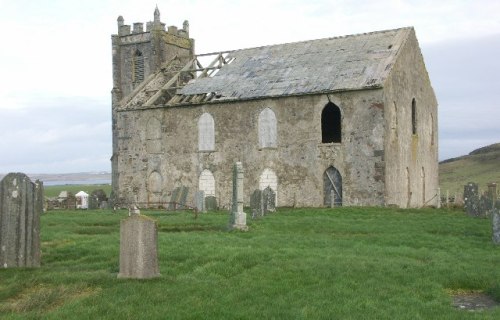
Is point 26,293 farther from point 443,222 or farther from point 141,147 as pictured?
point 141,147

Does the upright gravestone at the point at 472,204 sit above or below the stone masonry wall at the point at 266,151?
below

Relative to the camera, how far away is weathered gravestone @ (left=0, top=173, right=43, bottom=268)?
1388 centimetres

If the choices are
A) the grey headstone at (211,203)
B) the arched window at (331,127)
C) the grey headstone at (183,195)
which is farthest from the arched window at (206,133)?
the arched window at (331,127)

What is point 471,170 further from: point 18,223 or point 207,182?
point 18,223

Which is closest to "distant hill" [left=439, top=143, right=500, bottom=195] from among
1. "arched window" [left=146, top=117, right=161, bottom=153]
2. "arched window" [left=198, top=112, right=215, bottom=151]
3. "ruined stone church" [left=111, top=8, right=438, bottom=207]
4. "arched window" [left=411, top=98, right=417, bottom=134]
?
"arched window" [left=411, top=98, right=417, bottom=134]

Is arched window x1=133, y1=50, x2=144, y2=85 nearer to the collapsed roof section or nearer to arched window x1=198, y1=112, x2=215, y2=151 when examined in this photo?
the collapsed roof section

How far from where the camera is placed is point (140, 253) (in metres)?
12.4

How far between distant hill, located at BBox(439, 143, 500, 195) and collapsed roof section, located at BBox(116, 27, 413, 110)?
35.3 meters

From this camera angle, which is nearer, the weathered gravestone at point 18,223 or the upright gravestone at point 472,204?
the weathered gravestone at point 18,223

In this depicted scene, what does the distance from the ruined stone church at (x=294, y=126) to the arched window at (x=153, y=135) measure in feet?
0.20

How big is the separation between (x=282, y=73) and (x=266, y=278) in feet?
86.6

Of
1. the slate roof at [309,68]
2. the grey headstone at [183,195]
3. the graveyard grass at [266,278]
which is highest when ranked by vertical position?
the slate roof at [309,68]

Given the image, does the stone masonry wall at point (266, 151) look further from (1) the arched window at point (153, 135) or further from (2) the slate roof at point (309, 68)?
(2) the slate roof at point (309, 68)

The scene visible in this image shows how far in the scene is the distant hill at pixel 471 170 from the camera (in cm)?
7824
